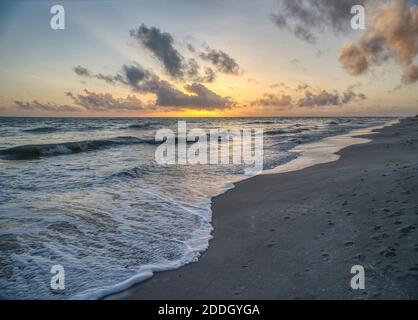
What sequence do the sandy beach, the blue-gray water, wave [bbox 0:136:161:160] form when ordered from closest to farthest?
the sandy beach
the blue-gray water
wave [bbox 0:136:161:160]

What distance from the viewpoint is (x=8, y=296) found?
353 centimetres

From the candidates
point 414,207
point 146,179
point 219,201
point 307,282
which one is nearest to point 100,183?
point 146,179

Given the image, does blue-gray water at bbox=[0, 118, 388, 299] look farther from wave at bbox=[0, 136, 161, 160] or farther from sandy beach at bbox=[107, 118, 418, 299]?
wave at bbox=[0, 136, 161, 160]

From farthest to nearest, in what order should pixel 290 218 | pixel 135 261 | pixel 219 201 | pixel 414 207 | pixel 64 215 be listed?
pixel 219 201
pixel 64 215
pixel 290 218
pixel 414 207
pixel 135 261

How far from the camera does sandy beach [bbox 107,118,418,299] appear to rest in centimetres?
337

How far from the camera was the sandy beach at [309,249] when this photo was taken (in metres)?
3.37

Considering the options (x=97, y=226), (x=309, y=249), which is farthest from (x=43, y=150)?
(x=309, y=249)

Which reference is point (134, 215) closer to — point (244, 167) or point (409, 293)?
point (409, 293)

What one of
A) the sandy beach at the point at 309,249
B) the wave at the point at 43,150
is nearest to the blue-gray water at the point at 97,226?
the sandy beach at the point at 309,249

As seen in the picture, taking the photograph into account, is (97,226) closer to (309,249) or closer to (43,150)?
(309,249)

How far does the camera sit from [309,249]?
4324 mm

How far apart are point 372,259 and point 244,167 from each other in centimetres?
909

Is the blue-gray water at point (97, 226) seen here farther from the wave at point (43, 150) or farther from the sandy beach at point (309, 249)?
the wave at point (43, 150)

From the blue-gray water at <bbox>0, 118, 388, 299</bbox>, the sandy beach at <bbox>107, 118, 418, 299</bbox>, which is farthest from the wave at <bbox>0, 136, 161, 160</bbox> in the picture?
the sandy beach at <bbox>107, 118, 418, 299</bbox>
